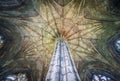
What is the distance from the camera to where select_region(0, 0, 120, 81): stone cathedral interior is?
39.4 ft

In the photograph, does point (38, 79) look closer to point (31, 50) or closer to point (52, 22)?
point (31, 50)

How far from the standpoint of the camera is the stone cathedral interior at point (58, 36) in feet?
39.4

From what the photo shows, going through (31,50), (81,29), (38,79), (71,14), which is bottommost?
(38,79)

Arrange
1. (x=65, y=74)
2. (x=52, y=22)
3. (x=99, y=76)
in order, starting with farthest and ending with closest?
1. (x=52, y=22)
2. (x=99, y=76)
3. (x=65, y=74)

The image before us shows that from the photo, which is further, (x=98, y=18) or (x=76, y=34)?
(x=76, y=34)

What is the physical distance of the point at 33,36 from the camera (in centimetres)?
1377

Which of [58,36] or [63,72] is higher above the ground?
[58,36]

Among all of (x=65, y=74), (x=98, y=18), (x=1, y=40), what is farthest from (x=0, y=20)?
(x=65, y=74)

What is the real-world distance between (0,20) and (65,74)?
7.00 metres

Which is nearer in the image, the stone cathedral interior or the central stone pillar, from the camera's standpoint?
the central stone pillar

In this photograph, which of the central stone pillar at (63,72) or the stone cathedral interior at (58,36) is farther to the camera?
the stone cathedral interior at (58,36)

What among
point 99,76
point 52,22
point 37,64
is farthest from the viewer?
point 52,22

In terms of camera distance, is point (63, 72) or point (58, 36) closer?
point (63, 72)

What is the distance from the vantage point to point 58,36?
45.7ft
